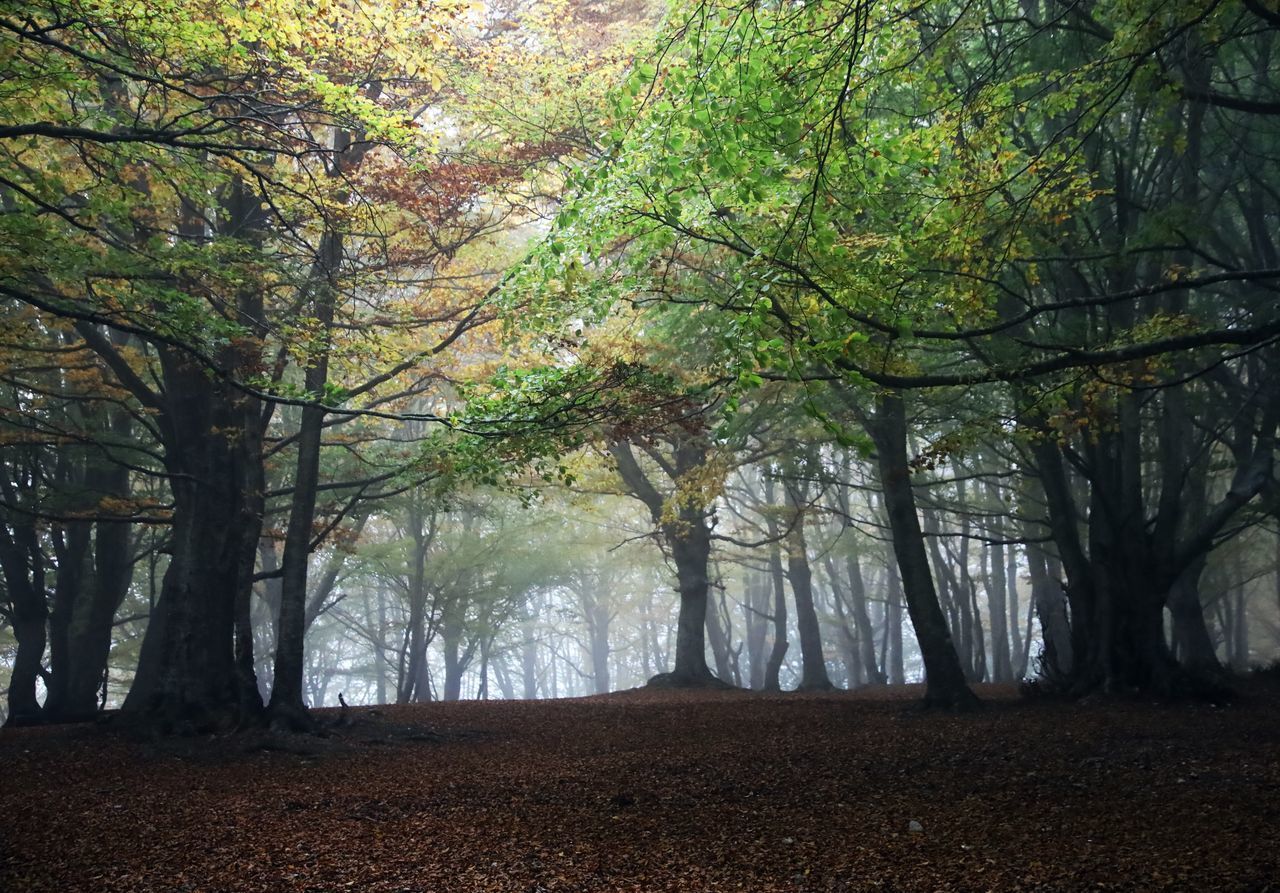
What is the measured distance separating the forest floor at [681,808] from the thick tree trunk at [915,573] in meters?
1.22

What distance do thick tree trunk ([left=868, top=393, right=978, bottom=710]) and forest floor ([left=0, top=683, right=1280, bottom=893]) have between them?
4.00 feet

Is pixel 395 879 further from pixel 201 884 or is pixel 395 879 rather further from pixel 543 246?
pixel 543 246

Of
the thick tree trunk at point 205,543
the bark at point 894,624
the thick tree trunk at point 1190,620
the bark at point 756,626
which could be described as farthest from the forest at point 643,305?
the bark at point 756,626

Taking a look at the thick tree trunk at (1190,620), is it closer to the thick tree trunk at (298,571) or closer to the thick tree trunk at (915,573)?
the thick tree trunk at (915,573)

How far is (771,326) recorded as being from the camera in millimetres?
5879

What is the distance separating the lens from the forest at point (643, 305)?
573 centimetres

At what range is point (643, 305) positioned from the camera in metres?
8.11

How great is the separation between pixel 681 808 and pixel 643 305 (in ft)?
14.4

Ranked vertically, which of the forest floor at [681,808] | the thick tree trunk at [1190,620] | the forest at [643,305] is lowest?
the forest floor at [681,808]

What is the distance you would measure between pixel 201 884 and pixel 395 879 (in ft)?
3.28

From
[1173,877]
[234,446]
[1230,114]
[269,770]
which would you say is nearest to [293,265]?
[234,446]

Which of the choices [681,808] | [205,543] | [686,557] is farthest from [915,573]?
[205,543]

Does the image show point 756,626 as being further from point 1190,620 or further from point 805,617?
point 1190,620

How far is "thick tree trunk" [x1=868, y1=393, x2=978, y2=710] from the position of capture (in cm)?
1148
